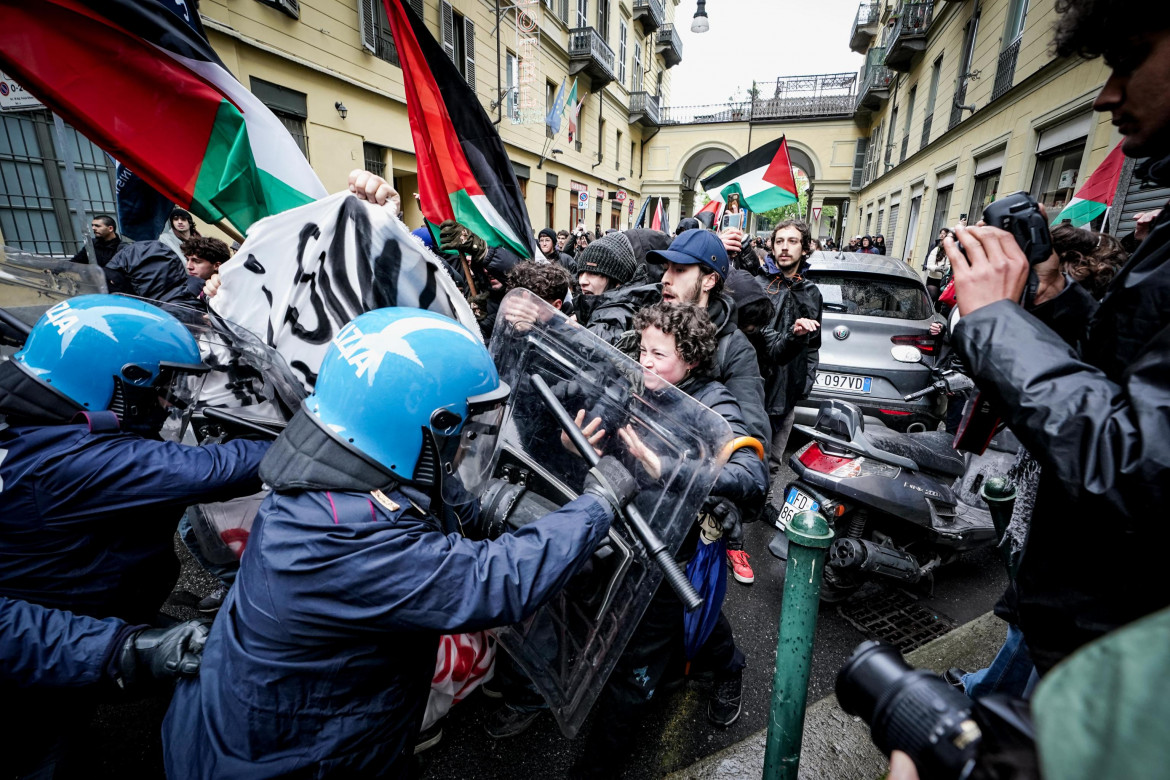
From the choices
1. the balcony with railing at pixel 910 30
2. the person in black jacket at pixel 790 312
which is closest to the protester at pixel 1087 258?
the person in black jacket at pixel 790 312

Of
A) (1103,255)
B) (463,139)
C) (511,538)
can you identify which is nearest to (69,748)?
(511,538)

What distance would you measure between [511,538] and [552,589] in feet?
0.48

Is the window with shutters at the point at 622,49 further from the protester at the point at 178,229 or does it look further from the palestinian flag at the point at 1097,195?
the palestinian flag at the point at 1097,195

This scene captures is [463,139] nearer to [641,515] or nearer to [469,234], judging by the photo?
[469,234]

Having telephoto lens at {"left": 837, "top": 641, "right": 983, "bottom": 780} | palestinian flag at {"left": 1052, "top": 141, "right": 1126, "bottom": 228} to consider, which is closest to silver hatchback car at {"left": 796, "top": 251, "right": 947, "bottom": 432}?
palestinian flag at {"left": 1052, "top": 141, "right": 1126, "bottom": 228}

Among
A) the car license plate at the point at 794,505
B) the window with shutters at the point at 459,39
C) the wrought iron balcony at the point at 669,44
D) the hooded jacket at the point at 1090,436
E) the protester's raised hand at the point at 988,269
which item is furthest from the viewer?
the wrought iron balcony at the point at 669,44

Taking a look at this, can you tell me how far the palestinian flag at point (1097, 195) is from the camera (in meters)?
4.30

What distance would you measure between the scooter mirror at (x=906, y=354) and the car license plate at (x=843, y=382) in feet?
0.87

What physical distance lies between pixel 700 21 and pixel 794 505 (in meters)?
21.4

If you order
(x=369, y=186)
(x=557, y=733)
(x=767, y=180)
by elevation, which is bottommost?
(x=557, y=733)

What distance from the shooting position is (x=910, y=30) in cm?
1553

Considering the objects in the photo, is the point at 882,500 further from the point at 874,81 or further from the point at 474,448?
the point at 874,81

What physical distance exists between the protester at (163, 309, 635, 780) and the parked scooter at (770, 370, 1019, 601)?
1972 mm

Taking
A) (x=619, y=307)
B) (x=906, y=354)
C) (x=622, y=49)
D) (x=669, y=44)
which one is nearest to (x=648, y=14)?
(x=622, y=49)
